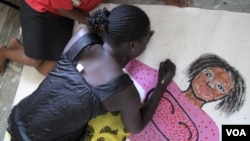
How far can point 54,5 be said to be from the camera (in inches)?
43.4

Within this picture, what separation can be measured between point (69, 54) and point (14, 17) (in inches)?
26.7

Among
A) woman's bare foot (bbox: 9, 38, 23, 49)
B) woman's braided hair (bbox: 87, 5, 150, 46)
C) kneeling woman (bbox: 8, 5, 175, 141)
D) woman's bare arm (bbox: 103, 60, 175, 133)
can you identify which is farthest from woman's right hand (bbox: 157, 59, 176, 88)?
woman's bare foot (bbox: 9, 38, 23, 49)

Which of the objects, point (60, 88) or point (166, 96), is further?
point (166, 96)

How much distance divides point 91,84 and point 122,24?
0.51 ft

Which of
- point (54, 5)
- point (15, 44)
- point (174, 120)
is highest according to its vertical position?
point (54, 5)

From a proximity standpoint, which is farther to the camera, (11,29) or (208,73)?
(11,29)

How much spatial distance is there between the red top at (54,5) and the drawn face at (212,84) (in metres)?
0.42

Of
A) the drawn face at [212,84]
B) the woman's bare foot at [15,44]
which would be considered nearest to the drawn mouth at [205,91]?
the drawn face at [212,84]

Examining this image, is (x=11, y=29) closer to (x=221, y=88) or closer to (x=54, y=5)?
(x=54, y=5)

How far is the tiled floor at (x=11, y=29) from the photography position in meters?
1.09

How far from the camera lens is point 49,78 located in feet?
2.96

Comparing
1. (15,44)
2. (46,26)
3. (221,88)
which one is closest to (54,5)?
(46,26)

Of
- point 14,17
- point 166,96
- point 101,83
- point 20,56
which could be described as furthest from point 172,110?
point 14,17

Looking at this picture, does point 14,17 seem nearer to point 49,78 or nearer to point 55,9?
point 55,9
